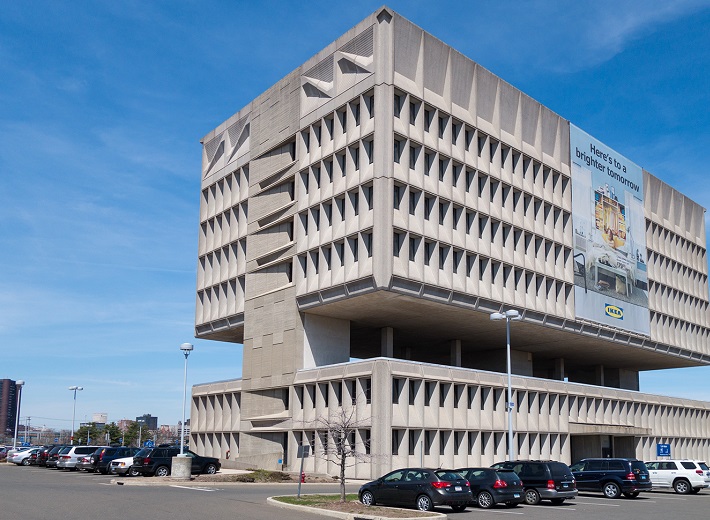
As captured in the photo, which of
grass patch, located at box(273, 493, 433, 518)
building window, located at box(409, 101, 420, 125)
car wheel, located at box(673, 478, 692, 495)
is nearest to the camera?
grass patch, located at box(273, 493, 433, 518)

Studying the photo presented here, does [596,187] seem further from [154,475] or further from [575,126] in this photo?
[154,475]

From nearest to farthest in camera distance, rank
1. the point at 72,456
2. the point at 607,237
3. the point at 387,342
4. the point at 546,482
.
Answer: the point at 546,482
the point at 72,456
the point at 387,342
the point at 607,237

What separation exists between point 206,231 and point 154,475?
106 ft

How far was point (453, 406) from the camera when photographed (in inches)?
2039

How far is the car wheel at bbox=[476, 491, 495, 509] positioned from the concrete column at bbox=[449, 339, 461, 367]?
33693mm

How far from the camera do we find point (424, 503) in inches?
1044

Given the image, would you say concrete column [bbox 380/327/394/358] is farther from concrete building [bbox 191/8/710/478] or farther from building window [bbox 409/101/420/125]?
building window [bbox 409/101/420/125]

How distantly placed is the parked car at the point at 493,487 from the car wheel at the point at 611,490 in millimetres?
8299

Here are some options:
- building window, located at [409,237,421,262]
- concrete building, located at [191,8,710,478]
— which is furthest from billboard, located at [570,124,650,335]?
building window, located at [409,237,421,262]

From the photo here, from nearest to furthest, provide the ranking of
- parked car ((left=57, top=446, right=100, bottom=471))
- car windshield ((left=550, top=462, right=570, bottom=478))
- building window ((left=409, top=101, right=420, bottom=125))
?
car windshield ((left=550, top=462, right=570, bottom=478)), parked car ((left=57, top=446, right=100, bottom=471)), building window ((left=409, top=101, right=420, bottom=125))

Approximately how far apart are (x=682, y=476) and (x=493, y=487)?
1735 cm

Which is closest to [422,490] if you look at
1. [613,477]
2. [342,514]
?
[342,514]

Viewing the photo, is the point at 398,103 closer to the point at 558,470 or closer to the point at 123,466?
the point at 558,470

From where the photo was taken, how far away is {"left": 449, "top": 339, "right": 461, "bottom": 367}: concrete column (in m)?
63.2
